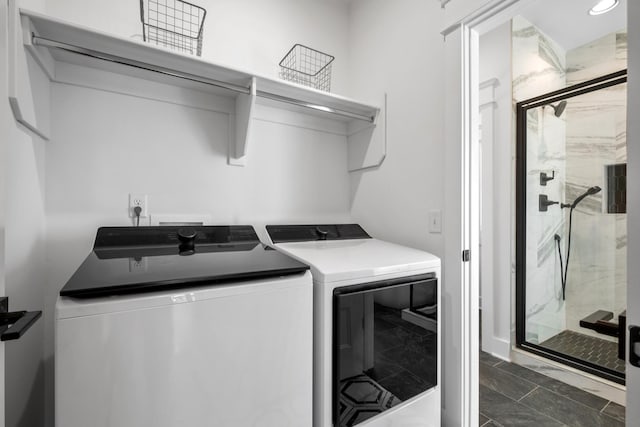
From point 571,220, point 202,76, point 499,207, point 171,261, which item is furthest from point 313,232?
point 571,220

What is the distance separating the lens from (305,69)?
2.00 m

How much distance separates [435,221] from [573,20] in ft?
7.19

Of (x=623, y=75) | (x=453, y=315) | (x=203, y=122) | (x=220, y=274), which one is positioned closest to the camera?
(x=220, y=274)

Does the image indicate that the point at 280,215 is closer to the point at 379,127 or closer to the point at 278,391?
the point at 379,127

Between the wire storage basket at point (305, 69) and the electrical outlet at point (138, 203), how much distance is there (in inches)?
43.7

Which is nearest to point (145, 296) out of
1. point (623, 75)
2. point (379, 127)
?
point (379, 127)

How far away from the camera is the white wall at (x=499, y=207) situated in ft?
7.64

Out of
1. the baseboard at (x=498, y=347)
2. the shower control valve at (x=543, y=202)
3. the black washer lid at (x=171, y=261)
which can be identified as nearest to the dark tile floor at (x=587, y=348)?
the baseboard at (x=498, y=347)

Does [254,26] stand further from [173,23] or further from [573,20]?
[573,20]

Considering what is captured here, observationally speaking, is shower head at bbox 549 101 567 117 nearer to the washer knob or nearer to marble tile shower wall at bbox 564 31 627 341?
marble tile shower wall at bbox 564 31 627 341

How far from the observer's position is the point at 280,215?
1868 mm

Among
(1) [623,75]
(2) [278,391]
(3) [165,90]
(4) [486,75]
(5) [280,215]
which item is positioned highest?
(4) [486,75]

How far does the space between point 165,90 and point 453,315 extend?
187cm

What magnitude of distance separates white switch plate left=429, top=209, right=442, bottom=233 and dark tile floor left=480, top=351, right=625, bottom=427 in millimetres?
1103
